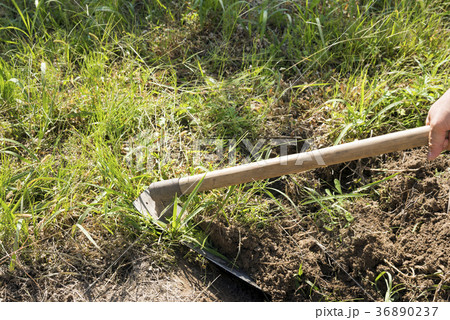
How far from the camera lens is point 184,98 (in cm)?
276

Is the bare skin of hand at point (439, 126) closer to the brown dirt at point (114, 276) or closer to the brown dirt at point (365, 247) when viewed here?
the brown dirt at point (365, 247)

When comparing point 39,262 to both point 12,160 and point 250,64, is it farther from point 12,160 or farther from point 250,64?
point 250,64

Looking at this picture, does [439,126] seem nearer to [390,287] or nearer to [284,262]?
[390,287]

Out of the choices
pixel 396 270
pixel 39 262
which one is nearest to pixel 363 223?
pixel 396 270

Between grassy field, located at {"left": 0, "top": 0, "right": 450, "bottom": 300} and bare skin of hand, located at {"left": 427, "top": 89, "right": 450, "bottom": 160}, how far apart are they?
347 mm

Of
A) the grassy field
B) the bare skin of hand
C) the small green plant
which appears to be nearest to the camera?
the bare skin of hand

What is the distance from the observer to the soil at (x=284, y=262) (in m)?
2.12

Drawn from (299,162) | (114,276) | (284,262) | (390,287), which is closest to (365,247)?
(390,287)

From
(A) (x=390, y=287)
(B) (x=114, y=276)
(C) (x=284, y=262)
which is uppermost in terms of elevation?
(B) (x=114, y=276)

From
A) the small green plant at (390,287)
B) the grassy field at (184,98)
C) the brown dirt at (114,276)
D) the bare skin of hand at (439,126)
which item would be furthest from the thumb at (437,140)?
the brown dirt at (114,276)

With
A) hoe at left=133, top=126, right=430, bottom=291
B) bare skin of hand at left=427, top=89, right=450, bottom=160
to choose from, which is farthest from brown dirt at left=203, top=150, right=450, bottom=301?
bare skin of hand at left=427, top=89, right=450, bottom=160

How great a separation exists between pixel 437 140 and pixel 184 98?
143 cm

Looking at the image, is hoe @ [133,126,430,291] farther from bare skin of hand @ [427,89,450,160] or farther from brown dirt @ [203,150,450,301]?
brown dirt @ [203,150,450,301]

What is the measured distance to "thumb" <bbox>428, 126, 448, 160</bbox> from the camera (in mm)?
1982
